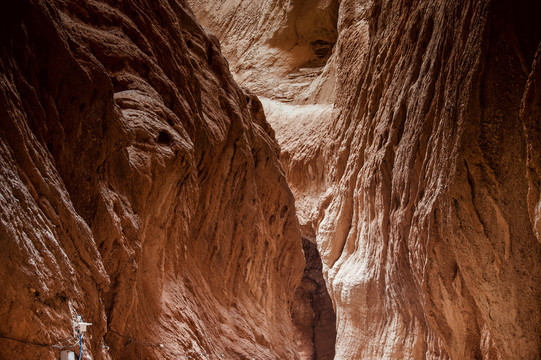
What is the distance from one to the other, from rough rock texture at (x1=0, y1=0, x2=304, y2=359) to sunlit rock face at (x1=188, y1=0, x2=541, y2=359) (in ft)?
5.91

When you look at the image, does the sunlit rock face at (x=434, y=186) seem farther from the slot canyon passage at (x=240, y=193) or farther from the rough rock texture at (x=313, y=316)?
the rough rock texture at (x=313, y=316)

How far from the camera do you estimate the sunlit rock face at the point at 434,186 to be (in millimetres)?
4715

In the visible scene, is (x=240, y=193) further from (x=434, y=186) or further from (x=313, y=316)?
(x=313, y=316)

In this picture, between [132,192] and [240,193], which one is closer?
[132,192]

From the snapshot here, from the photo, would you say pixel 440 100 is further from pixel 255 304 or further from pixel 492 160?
pixel 255 304

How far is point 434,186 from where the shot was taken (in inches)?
231

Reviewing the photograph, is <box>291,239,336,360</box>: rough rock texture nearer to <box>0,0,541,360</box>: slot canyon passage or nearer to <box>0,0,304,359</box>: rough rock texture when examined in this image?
<box>0,0,541,360</box>: slot canyon passage

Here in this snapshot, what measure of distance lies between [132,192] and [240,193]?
9.97 ft

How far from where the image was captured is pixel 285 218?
29.4 feet

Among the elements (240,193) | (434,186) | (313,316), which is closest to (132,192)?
(240,193)

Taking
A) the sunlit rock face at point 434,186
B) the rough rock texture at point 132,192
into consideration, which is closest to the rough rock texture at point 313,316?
the sunlit rock face at point 434,186

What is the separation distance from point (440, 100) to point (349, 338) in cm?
515

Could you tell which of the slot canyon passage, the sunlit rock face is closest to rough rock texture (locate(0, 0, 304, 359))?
the slot canyon passage

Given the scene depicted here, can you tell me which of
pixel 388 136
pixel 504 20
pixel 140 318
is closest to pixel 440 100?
pixel 504 20
